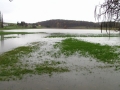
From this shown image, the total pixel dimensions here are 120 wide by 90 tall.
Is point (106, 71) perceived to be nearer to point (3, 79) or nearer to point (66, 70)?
point (66, 70)

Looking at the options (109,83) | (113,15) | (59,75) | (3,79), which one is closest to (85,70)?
(59,75)

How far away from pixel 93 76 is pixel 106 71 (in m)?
1.80

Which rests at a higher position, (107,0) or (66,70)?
(107,0)

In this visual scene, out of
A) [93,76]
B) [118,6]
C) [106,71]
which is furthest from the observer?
[106,71]

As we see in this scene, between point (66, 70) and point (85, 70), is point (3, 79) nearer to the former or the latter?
point (66, 70)

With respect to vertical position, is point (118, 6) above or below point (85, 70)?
above

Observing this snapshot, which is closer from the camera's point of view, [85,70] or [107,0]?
[107,0]

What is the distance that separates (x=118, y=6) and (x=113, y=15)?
0.93ft

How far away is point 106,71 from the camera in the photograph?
1290 centimetres

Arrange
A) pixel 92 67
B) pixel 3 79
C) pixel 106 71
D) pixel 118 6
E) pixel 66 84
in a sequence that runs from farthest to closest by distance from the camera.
Result: pixel 92 67
pixel 106 71
pixel 3 79
pixel 66 84
pixel 118 6

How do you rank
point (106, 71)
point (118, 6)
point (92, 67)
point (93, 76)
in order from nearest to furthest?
point (118, 6)
point (93, 76)
point (106, 71)
point (92, 67)

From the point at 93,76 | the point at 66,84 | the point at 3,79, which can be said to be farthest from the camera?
the point at 93,76

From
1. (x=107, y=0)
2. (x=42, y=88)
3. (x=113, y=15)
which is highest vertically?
(x=107, y=0)

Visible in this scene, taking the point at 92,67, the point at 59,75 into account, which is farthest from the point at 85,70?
the point at 59,75
